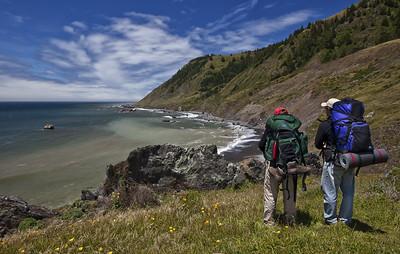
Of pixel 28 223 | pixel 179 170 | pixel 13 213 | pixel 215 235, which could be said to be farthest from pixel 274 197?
pixel 13 213

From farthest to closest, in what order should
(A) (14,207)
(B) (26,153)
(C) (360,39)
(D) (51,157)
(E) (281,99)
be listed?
(C) (360,39) < (E) (281,99) < (B) (26,153) < (D) (51,157) < (A) (14,207)

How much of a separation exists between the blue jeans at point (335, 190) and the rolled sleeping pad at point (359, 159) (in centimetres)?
46

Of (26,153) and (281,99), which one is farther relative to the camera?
(281,99)

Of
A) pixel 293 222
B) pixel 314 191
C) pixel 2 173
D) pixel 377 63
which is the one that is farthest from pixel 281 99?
pixel 293 222

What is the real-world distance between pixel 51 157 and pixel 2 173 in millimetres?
8016

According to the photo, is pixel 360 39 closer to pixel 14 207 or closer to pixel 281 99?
pixel 281 99

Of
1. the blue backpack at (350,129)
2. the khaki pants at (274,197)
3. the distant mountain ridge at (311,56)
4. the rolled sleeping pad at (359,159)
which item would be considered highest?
the distant mountain ridge at (311,56)

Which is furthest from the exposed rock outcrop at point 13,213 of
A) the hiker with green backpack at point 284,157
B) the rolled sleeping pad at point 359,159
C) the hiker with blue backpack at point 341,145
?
the rolled sleeping pad at point 359,159

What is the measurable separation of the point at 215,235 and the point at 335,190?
267cm

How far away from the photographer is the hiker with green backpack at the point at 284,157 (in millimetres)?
5789

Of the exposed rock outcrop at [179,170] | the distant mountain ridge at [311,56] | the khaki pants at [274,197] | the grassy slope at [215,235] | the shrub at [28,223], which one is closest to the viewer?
the grassy slope at [215,235]

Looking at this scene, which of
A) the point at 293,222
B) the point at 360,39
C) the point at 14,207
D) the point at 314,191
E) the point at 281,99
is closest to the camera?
the point at 293,222

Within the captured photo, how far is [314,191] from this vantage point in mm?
10391

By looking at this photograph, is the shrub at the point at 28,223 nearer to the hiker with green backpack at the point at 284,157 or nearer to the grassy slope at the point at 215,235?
the grassy slope at the point at 215,235
